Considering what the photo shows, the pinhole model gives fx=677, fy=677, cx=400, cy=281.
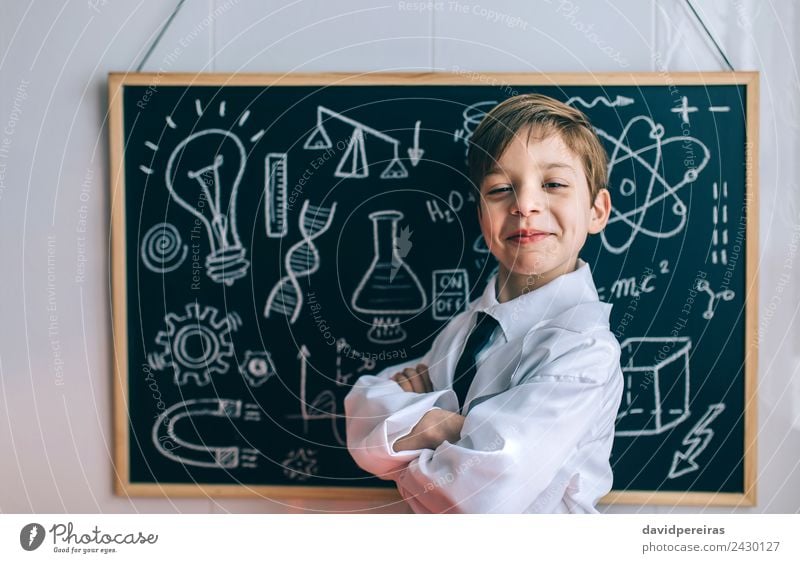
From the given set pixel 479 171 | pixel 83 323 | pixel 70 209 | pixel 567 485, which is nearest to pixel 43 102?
pixel 70 209

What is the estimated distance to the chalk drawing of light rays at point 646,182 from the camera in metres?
0.66

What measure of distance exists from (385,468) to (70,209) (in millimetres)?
408

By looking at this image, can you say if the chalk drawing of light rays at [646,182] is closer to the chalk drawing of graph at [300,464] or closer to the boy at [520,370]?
the boy at [520,370]

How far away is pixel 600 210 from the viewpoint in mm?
620

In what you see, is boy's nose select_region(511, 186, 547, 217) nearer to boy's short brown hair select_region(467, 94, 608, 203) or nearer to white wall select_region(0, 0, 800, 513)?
boy's short brown hair select_region(467, 94, 608, 203)

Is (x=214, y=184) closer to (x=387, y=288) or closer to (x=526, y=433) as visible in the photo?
(x=387, y=288)

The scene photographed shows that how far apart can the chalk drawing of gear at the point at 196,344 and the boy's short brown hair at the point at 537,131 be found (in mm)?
294

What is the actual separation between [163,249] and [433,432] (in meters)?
0.34

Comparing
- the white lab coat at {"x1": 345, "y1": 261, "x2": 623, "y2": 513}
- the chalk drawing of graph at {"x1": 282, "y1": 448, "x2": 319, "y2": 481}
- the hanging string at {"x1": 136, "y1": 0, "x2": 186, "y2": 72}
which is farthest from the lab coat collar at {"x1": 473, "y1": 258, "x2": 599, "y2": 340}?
the hanging string at {"x1": 136, "y1": 0, "x2": 186, "y2": 72}

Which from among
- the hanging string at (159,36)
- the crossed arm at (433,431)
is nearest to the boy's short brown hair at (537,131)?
the crossed arm at (433,431)

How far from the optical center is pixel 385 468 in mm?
568

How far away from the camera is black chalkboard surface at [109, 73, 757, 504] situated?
0.66 meters

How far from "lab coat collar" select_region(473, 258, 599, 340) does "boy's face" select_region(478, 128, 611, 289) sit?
2 cm

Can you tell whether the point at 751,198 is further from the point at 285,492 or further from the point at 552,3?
the point at 285,492
